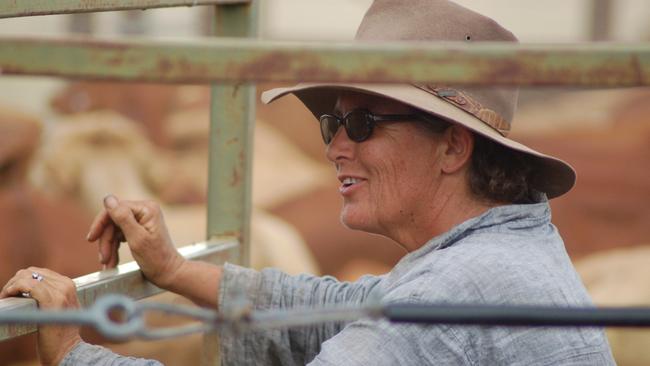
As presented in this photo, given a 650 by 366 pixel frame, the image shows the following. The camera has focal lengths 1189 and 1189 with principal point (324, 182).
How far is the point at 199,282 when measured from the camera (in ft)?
7.86

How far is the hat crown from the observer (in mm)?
2230

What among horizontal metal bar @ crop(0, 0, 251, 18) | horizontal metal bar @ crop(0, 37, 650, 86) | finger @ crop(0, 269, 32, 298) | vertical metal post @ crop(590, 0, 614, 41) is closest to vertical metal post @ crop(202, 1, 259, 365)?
horizontal metal bar @ crop(0, 0, 251, 18)

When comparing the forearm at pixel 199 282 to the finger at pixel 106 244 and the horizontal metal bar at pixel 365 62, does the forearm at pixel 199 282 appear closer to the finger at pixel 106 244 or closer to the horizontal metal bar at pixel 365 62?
the finger at pixel 106 244

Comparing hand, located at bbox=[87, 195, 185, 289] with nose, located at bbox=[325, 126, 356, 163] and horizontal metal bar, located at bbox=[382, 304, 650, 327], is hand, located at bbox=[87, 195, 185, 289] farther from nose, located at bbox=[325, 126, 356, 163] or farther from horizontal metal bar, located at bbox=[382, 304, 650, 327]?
horizontal metal bar, located at bbox=[382, 304, 650, 327]

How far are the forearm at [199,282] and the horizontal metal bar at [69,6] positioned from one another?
0.55 metres

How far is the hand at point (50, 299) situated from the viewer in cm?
187

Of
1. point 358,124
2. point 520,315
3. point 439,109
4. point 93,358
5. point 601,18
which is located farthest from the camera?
point 601,18

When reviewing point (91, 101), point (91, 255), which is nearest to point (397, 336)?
point (91, 255)

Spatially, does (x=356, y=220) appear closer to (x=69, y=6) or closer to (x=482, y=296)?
(x=482, y=296)

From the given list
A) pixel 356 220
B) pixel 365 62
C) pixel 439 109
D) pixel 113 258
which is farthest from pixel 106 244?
pixel 365 62

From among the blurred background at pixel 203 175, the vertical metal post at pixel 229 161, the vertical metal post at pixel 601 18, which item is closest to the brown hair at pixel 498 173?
the vertical metal post at pixel 229 161

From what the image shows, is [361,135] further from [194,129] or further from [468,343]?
[194,129]

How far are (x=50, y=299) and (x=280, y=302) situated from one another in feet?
2.32

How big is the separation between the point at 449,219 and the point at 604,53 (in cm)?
111
